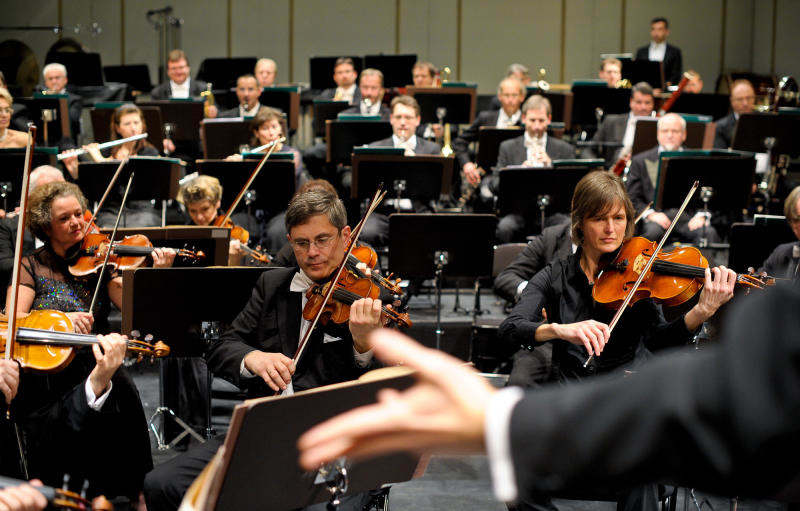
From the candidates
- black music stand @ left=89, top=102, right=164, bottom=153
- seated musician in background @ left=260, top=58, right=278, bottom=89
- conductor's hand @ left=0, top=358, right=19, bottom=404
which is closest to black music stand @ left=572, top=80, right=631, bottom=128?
seated musician in background @ left=260, top=58, right=278, bottom=89

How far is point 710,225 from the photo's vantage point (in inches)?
247

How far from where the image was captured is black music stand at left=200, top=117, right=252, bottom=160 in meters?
6.82

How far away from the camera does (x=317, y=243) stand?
2750 millimetres

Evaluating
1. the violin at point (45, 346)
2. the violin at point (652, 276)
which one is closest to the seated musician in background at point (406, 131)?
the violin at point (652, 276)

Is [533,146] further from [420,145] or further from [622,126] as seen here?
[622,126]

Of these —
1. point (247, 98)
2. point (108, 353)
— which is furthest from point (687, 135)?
Answer: point (108, 353)

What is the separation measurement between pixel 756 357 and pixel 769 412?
0.16 feet

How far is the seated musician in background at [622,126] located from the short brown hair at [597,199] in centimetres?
483

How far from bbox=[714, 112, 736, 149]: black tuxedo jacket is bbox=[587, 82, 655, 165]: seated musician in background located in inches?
24.5

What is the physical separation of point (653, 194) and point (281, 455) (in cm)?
486

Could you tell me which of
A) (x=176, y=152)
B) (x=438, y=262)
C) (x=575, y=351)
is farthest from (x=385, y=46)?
(x=575, y=351)

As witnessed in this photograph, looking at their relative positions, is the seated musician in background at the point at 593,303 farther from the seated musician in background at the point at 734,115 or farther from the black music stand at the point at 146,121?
the seated musician in background at the point at 734,115

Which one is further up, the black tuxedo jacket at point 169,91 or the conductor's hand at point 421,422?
the black tuxedo jacket at point 169,91

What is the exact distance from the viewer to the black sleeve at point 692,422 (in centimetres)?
71
